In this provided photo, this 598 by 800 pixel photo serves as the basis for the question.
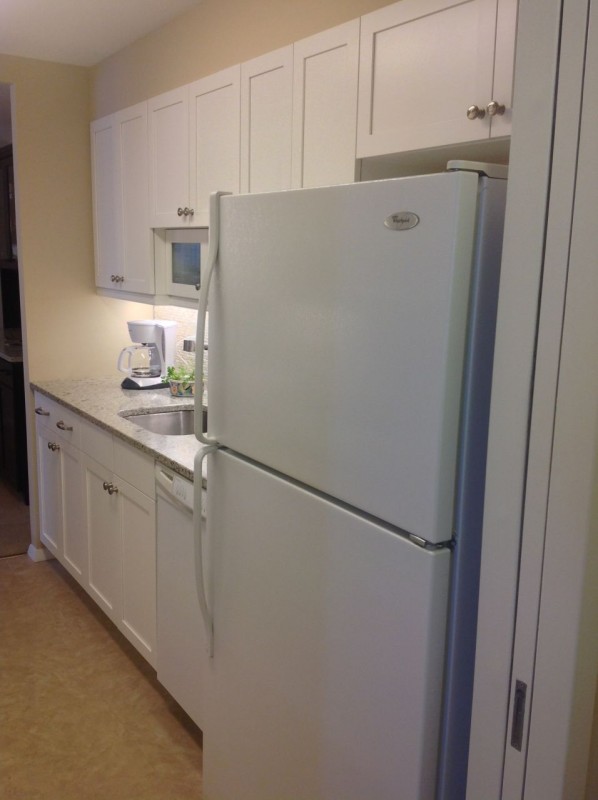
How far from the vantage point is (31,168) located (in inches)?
141

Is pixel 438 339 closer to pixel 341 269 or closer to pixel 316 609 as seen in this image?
pixel 341 269

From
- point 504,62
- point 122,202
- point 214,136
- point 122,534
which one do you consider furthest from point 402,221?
point 122,202

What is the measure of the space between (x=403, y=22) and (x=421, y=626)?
139cm

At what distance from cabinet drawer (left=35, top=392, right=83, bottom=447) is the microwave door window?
2.47 feet

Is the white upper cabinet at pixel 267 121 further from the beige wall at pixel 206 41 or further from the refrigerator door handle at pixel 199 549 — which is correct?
the refrigerator door handle at pixel 199 549

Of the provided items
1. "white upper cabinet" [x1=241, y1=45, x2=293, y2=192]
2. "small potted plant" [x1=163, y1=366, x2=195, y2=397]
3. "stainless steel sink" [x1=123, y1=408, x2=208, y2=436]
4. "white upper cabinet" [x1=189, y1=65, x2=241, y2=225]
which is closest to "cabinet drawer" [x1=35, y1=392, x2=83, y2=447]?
"stainless steel sink" [x1=123, y1=408, x2=208, y2=436]

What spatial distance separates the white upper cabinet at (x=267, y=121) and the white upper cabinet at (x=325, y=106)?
45mm

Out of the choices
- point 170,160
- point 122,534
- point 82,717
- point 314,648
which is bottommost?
point 82,717

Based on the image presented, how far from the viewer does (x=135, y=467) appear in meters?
2.58

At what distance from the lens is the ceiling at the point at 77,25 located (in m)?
2.81

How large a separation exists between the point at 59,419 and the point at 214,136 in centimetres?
155

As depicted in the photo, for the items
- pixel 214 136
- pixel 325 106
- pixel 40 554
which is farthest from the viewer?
pixel 40 554

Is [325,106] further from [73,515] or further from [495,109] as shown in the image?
[73,515]

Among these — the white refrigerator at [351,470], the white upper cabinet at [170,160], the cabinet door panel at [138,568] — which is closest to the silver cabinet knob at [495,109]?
the white refrigerator at [351,470]
